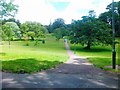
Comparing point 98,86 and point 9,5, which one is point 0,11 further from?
point 98,86

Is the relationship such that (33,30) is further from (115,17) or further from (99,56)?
(99,56)

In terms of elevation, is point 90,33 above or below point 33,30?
below

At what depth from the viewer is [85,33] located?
49719mm

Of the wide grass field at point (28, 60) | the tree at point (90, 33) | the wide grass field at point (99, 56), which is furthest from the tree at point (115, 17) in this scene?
the wide grass field at point (28, 60)

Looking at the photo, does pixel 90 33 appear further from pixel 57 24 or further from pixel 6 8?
pixel 57 24

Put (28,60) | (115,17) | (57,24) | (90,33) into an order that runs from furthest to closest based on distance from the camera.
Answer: (57,24)
(115,17)
(90,33)
(28,60)

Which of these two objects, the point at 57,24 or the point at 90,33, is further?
the point at 57,24

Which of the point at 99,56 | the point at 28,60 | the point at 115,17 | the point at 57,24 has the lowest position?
the point at 99,56

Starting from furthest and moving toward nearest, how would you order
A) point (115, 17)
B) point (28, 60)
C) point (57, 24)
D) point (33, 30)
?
point (57, 24), point (115, 17), point (33, 30), point (28, 60)

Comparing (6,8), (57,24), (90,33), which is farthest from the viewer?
(57,24)

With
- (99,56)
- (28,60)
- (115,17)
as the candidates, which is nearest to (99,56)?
(99,56)

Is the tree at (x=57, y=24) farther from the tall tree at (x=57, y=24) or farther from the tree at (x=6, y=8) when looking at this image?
the tree at (x=6, y=8)

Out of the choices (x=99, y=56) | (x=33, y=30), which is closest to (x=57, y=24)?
(x=33, y=30)

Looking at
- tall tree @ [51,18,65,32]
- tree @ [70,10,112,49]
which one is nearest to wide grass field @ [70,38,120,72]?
tree @ [70,10,112,49]
